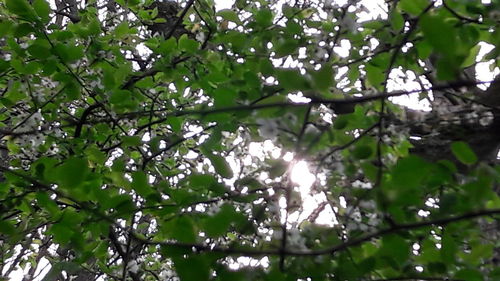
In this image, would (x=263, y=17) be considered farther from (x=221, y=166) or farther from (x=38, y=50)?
(x=38, y=50)

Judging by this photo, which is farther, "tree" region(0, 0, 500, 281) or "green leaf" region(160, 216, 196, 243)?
"green leaf" region(160, 216, 196, 243)

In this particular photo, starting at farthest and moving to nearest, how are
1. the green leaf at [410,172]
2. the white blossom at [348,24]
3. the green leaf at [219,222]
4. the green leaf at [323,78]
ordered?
the white blossom at [348,24] < the green leaf at [219,222] < the green leaf at [410,172] < the green leaf at [323,78]

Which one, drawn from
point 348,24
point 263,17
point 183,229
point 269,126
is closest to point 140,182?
point 183,229

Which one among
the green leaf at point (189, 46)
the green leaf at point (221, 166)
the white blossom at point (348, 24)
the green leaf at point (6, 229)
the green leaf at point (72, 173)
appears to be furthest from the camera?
the green leaf at point (189, 46)

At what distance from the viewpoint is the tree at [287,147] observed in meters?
1.47

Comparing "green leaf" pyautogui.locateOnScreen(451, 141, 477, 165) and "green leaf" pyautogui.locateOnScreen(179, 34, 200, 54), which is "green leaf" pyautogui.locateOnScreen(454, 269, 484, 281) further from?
"green leaf" pyautogui.locateOnScreen(179, 34, 200, 54)

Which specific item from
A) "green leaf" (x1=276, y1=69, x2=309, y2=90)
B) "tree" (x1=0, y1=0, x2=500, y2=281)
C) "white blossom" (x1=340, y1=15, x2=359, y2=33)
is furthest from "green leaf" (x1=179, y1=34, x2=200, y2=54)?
"green leaf" (x1=276, y1=69, x2=309, y2=90)

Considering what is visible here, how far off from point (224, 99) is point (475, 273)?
3.32 ft

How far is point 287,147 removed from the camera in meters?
1.55

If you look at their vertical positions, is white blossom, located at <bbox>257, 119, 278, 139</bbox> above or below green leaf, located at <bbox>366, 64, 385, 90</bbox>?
below

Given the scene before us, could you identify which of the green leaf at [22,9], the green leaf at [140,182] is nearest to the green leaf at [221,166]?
the green leaf at [140,182]

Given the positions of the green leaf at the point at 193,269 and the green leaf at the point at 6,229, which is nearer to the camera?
the green leaf at the point at 193,269

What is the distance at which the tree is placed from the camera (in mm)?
1468

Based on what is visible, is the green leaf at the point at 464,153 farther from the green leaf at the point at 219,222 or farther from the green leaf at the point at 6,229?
the green leaf at the point at 6,229
